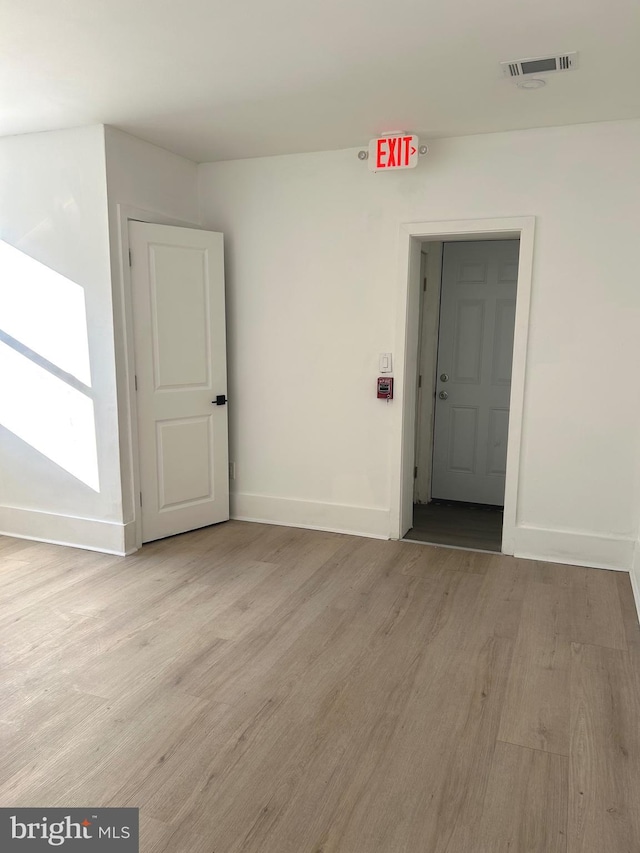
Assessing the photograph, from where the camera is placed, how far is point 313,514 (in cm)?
444

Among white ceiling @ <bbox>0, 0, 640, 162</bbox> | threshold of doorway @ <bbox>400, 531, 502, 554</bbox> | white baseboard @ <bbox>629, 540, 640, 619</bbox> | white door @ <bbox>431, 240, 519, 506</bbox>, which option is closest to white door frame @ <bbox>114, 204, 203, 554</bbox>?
white ceiling @ <bbox>0, 0, 640, 162</bbox>

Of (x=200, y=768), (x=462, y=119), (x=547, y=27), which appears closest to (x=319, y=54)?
(x=547, y=27)

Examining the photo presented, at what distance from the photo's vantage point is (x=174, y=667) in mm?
2617

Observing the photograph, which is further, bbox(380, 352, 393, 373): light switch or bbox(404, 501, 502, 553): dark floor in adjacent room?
bbox(404, 501, 502, 553): dark floor in adjacent room

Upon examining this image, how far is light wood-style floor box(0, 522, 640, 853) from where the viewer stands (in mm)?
1828

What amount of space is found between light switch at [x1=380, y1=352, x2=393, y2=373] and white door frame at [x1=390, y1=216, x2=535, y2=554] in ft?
0.18

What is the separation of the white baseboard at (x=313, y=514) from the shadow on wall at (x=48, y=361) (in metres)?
1.16

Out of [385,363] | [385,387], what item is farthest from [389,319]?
[385,387]

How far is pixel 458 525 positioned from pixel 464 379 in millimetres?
1255

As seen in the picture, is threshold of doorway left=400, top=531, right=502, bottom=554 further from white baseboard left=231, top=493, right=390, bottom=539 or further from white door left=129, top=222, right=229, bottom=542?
white door left=129, top=222, right=229, bottom=542

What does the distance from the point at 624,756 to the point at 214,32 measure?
3.09 m

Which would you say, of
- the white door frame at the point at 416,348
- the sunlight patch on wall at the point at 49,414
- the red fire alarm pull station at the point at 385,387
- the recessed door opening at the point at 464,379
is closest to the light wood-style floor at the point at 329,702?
the white door frame at the point at 416,348

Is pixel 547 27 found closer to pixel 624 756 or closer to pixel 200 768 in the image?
pixel 624 756

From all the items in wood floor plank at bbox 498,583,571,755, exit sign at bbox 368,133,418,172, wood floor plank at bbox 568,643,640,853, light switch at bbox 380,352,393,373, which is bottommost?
wood floor plank at bbox 498,583,571,755
